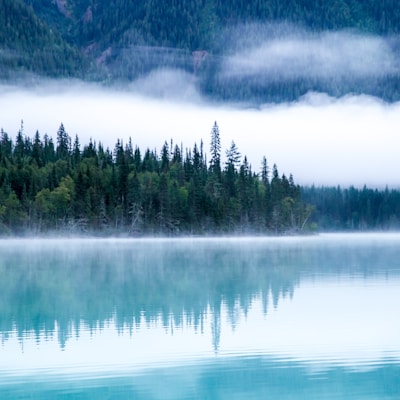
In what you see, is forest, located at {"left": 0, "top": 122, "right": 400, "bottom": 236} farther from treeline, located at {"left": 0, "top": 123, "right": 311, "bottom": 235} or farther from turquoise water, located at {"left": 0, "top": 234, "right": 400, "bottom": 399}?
turquoise water, located at {"left": 0, "top": 234, "right": 400, "bottom": 399}

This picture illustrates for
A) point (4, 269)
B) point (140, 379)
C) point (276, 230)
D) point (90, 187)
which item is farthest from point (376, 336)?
point (276, 230)

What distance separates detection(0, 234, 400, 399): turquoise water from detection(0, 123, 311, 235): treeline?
81.0m

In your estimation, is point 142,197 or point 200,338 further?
point 142,197

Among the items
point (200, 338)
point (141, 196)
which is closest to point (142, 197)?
point (141, 196)

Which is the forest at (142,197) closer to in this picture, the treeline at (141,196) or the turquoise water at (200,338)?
the treeline at (141,196)

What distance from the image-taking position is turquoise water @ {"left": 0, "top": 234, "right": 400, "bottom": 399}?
18.0 meters

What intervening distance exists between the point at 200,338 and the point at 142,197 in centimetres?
10605

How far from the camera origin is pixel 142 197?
129 meters

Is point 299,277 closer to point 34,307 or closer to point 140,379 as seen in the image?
point 34,307

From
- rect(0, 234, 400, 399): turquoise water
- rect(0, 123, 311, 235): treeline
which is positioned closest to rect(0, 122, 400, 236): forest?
rect(0, 123, 311, 235): treeline

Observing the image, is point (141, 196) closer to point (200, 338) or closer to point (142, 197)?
point (142, 197)

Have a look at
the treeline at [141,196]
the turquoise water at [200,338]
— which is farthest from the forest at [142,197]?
the turquoise water at [200,338]

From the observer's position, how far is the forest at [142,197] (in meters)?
123

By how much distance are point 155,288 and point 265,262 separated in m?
21.3
